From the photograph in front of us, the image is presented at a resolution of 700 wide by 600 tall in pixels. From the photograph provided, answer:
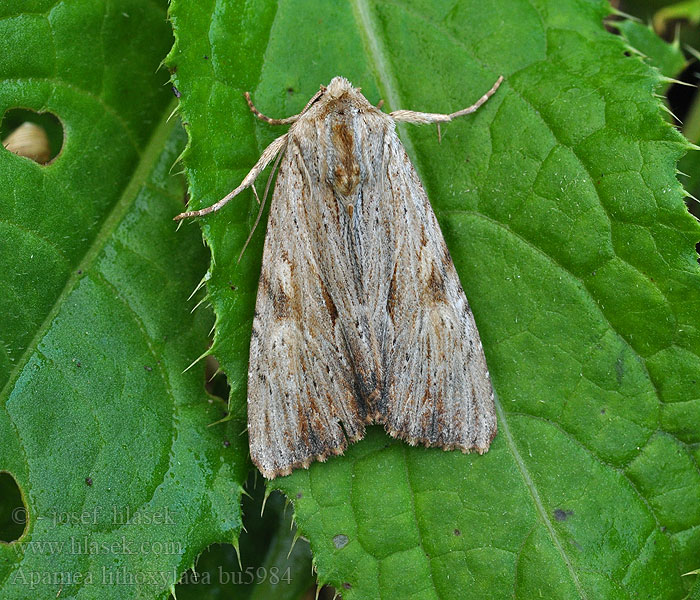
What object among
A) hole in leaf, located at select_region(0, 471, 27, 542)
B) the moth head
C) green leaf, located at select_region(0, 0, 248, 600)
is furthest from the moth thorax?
hole in leaf, located at select_region(0, 471, 27, 542)

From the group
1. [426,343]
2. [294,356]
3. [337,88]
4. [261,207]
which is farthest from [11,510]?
[337,88]

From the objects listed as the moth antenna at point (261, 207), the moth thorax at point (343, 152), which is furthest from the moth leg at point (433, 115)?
the moth antenna at point (261, 207)

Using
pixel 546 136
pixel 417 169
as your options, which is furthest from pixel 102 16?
pixel 546 136

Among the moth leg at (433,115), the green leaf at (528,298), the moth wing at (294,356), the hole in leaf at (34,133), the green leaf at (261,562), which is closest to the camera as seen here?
the green leaf at (528,298)

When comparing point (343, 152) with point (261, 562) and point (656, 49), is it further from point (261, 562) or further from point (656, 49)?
point (261, 562)

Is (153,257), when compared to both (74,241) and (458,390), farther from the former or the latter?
(458,390)

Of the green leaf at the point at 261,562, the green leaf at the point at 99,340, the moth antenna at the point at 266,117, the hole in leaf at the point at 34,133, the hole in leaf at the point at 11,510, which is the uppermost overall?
the moth antenna at the point at 266,117

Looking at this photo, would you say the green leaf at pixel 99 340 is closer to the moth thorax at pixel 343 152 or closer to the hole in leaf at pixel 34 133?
the hole in leaf at pixel 34 133
